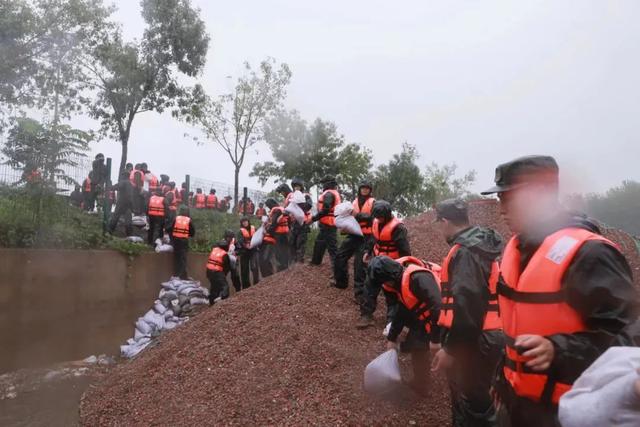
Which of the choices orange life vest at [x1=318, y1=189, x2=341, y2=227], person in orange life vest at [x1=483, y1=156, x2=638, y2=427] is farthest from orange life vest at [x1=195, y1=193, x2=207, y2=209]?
person in orange life vest at [x1=483, y1=156, x2=638, y2=427]

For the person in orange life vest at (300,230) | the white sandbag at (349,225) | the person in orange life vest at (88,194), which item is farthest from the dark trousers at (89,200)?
the white sandbag at (349,225)

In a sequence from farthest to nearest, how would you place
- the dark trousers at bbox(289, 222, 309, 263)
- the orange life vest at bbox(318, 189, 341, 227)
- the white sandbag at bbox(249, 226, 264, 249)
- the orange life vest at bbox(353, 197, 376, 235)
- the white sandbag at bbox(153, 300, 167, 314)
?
the white sandbag at bbox(153, 300, 167, 314), the white sandbag at bbox(249, 226, 264, 249), the dark trousers at bbox(289, 222, 309, 263), the orange life vest at bbox(318, 189, 341, 227), the orange life vest at bbox(353, 197, 376, 235)

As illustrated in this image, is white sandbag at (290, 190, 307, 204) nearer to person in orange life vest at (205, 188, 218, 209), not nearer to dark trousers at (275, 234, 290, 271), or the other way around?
dark trousers at (275, 234, 290, 271)

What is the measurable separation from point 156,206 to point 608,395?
1047 centimetres

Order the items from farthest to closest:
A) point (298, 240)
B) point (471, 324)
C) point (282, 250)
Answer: point (282, 250), point (298, 240), point (471, 324)

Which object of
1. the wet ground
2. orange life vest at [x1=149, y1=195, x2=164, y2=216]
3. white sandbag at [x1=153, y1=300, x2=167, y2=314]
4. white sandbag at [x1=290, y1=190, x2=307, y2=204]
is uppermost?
white sandbag at [x1=290, y1=190, x2=307, y2=204]

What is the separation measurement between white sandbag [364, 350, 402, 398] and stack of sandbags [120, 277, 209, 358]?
566cm

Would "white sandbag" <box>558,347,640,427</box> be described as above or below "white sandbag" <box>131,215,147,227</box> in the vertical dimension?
above

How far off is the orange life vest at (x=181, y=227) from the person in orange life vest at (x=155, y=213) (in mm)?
687

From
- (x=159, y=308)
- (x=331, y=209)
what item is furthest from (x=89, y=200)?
(x=331, y=209)

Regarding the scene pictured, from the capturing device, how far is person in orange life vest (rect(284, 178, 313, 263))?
8.72m

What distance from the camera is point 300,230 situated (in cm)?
902

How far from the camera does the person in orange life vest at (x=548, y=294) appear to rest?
1588mm

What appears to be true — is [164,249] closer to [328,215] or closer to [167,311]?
[167,311]
